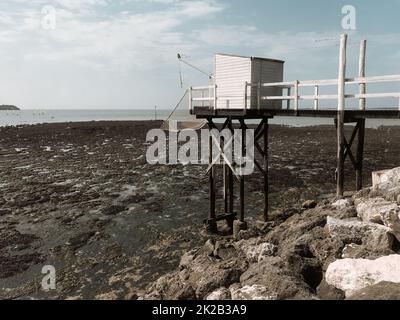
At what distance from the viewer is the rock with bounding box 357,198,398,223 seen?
8086mm

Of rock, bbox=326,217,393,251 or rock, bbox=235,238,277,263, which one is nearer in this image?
rock, bbox=326,217,393,251

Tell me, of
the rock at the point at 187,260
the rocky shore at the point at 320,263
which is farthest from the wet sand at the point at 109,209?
the rocky shore at the point at 320,263

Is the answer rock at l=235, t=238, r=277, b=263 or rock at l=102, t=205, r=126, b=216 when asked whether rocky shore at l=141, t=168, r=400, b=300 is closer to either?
rock at l=235, t=238, r=277, b=263

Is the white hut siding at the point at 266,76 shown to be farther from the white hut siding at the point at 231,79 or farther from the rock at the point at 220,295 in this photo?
the rock at the point at 220,295

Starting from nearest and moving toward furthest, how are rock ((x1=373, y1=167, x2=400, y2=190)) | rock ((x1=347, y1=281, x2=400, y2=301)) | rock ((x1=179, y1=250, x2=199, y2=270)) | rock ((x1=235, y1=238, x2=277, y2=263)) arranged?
rock ((x1=347, y1=281, x2=400, y2=301)), rock ((x1=235, y1=238, x2=277, y2=263)), rock ((x1=373, y1=167, x2=400, y2=190)), rock ((x1=179, y1=250, x2=199, y2=270))

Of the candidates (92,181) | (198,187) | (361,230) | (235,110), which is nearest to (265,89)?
(235,110)

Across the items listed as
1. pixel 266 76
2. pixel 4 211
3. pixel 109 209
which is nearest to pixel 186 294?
pixel 266 76

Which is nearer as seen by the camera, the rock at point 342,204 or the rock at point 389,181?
the rock at point 389,181

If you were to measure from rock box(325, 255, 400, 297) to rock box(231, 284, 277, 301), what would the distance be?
1238 mm

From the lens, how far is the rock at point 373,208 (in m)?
8.09

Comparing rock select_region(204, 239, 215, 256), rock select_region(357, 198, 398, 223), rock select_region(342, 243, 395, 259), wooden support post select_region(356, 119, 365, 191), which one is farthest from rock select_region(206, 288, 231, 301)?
wooden support post select_region(356, 119, 365, 191)

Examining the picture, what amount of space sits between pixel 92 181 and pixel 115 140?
23.1 m

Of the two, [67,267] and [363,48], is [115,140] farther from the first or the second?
[363,48]

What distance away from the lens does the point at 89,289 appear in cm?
1071
